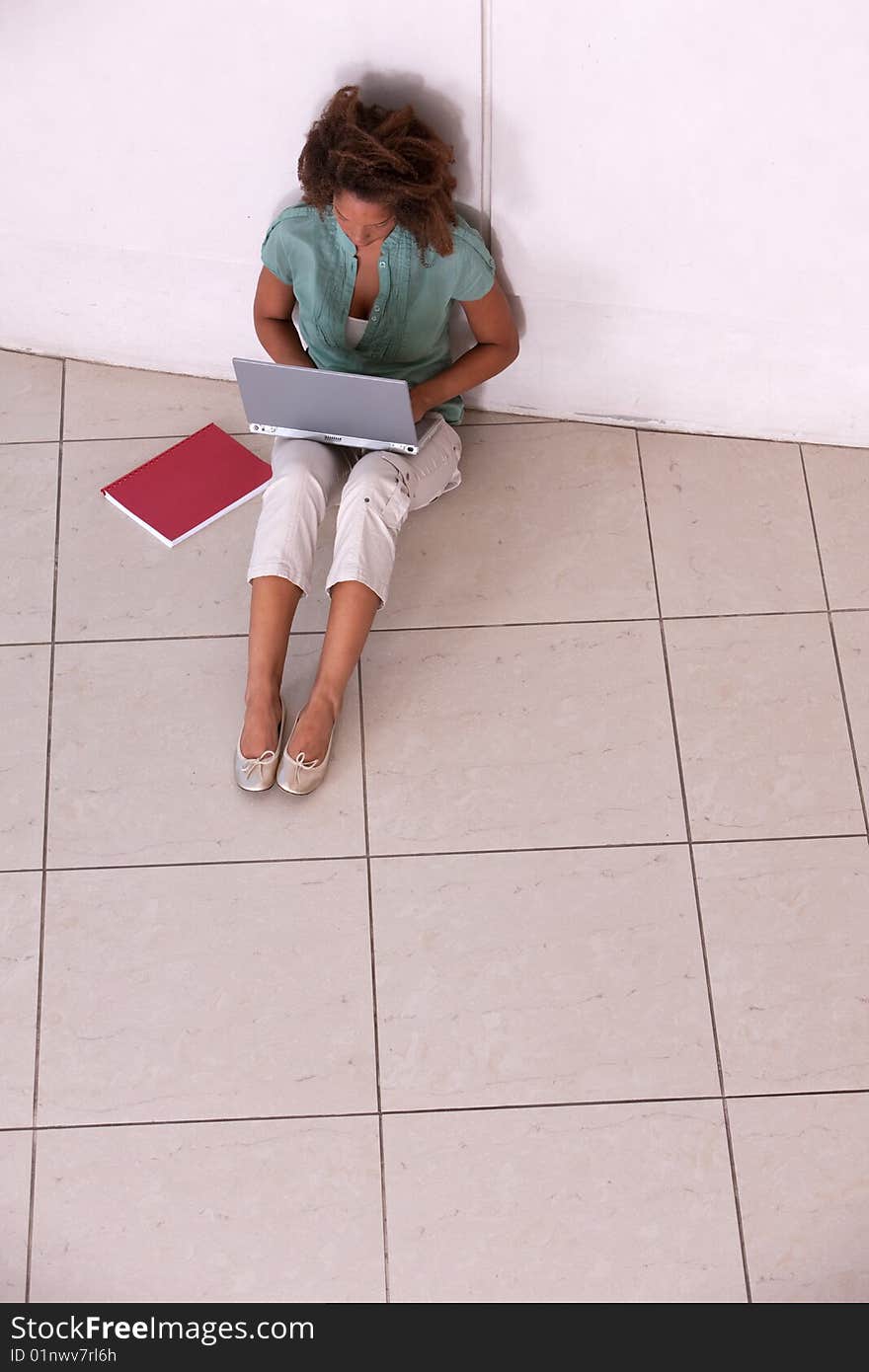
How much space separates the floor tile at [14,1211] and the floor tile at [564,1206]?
0.51 meters

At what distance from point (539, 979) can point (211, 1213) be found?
1.88ft

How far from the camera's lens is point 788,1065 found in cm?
187

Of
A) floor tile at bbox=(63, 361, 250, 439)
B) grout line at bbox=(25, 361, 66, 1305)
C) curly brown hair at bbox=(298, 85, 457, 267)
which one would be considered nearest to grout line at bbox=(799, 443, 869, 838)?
curly brown hair at bbox=(298, 85, 457, 267)

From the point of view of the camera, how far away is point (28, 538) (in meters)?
2.28

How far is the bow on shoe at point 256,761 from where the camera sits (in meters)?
2.02

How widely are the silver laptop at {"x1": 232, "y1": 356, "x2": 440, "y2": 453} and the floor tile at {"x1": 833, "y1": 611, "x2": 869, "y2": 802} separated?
2.59ft

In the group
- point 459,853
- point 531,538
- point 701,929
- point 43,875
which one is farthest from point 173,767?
point 701,929

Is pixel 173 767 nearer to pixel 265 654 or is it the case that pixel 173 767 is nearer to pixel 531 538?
pixel 265 654

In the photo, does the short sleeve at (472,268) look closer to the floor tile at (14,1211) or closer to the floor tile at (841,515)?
the floor tile at (841,515)

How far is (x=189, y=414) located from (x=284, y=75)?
69 centimetres

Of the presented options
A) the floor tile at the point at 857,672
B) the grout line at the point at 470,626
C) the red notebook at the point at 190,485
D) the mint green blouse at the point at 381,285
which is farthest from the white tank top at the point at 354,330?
the floor tile at the point at 857,672

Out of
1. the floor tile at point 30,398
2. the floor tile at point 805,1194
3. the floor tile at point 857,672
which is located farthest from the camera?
the floor tile at point 30,398

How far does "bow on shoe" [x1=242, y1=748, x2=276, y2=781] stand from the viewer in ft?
6.64
